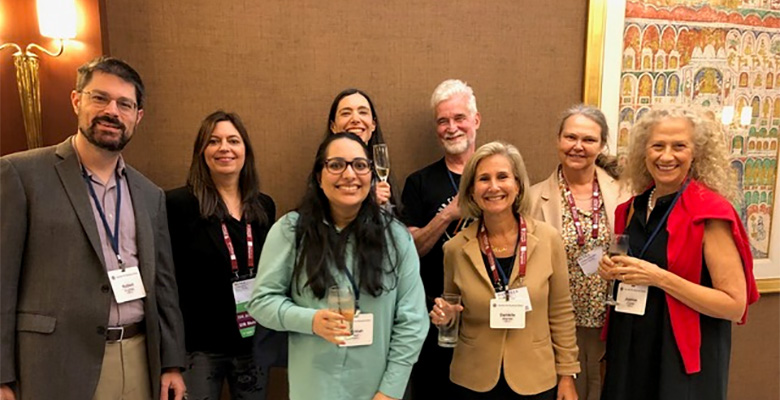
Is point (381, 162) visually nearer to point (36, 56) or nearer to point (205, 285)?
point (205, 285)

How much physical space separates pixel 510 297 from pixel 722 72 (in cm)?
272

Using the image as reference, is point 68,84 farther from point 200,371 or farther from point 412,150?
point 412,150

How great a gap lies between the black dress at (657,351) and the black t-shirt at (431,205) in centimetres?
86

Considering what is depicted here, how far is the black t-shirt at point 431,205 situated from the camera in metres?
2.52

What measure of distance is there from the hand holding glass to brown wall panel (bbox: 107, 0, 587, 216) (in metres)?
1.34

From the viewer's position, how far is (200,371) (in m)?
2.15

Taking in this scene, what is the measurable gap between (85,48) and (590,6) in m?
3.00

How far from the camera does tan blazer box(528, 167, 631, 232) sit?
237 cm

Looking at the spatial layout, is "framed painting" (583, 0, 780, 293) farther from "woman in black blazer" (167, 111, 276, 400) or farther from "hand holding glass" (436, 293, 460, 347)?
"woman in black blazer" (167, 111, 276, 400)

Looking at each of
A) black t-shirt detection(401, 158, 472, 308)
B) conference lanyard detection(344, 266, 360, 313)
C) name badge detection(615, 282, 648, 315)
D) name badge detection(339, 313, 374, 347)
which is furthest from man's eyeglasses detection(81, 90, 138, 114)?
name badge detection(615, 282, 648, 315)

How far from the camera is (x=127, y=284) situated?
1.86 meters

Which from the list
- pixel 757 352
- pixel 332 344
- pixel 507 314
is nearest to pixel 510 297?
pixel 507 314

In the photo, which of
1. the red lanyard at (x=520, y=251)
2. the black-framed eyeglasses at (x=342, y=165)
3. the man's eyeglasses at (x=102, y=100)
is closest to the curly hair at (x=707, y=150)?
the red lanyard at (x=520, y=251)

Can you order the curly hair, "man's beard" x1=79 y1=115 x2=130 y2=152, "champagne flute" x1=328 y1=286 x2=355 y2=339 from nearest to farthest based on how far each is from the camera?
"champagne flute" x1=328 y1=286 x2=355 y2=339, "man's beard" x1=79 y1=115 x2=130 y2=152, the curly hair
